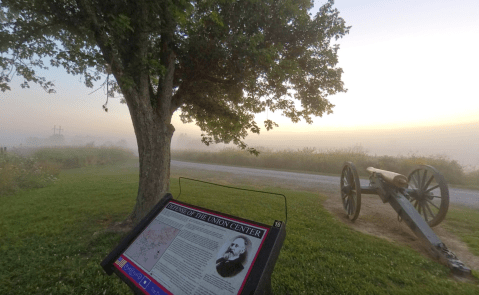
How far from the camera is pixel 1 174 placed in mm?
9094

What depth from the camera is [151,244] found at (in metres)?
2.23

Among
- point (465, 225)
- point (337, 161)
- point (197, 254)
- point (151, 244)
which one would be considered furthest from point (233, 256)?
point (337, 161)

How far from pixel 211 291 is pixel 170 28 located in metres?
5.21

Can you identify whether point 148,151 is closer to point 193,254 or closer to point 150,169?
point 150,169

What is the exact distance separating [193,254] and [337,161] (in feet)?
57.8

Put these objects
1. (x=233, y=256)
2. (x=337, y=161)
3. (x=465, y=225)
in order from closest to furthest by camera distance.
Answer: (x=233, y=256)
(x=465, y=225)
(x=337, y=161)

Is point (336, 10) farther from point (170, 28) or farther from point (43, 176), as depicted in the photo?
point (43, 176)

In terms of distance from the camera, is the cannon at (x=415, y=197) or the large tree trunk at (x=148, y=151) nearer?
the cannon at (x=415, y=197)

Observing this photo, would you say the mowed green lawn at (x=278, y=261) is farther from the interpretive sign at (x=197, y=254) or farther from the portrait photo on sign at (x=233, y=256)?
the portrait photo on sign at (x=233, y=256)

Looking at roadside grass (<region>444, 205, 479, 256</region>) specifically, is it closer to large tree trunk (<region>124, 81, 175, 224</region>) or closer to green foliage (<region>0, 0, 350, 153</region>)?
green foliage (<region>0, 0, 350, 153</region>)

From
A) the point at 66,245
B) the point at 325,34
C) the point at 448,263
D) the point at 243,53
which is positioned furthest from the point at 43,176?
the point at 448,263

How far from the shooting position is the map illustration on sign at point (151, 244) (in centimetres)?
209

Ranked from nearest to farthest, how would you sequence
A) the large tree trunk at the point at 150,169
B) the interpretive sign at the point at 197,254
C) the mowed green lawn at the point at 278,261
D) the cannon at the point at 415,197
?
the interpretive sign at the point at 197,254
the mowed green lawn at the point at 278,261
the cannon at the point at 415,197
the large tree trunk at the point at 150,169

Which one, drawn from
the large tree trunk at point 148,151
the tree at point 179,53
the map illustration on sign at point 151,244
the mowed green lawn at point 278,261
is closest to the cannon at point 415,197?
the mowed green lawn at point 278,261
